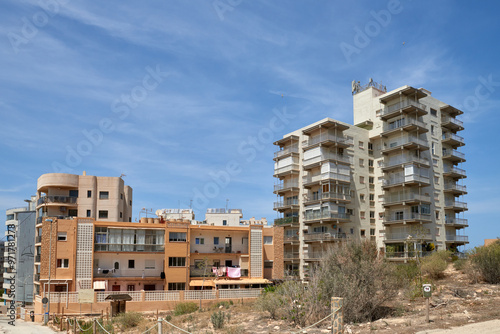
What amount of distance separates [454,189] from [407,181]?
11.3 metres

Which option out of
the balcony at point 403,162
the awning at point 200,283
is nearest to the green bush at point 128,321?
the awning at point 200,283

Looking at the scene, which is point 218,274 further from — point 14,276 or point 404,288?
point 14,276

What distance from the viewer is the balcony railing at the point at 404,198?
59.6 meters

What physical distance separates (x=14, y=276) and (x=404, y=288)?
6986 centimetres

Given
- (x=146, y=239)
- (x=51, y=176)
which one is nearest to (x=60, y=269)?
(x=146, y=239)

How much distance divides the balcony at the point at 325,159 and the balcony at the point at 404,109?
7.59 metres

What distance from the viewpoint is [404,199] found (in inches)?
2402

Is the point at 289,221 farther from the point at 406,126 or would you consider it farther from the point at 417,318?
the point at 417,318

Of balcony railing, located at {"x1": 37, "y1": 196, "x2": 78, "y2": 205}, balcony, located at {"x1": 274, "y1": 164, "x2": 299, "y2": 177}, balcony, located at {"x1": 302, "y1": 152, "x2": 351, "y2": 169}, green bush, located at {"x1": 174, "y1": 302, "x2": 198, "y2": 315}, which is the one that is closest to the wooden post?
green bush, located at {"x1": 174, "y1": 302, "x2": 198, "y2": 315}

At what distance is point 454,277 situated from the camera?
127ft

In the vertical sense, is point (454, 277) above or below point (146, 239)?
below

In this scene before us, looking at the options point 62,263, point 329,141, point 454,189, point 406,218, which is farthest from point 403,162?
point 62,263

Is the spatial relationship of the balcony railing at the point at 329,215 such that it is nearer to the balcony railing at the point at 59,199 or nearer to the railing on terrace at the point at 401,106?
the railing on terrace at the point at 401,106

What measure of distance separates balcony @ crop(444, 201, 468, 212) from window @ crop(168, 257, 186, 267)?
122 feet
